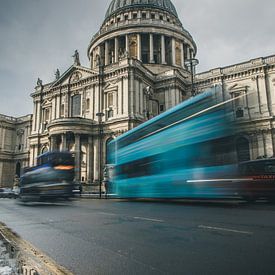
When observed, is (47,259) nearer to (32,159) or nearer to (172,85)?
(172,85)

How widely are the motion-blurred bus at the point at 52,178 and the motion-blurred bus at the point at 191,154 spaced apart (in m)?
5.09

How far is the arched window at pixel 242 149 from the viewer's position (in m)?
12.7

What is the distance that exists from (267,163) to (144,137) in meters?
6.96

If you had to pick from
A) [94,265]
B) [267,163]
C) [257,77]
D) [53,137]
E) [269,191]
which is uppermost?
[257,77]

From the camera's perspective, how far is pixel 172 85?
45281 millimetres

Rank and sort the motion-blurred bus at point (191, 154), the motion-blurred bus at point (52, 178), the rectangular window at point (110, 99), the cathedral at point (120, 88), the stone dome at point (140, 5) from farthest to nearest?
the stone dome at point (140, 5) < the rectangular window at point (110, 99) < the cathedral at point (120, 88) < the motion-blurred bus at point (52, 178) < the motion-blurred bus at point (191, 154)

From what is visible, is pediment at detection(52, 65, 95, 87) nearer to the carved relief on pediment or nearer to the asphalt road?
the carved relief on pediment

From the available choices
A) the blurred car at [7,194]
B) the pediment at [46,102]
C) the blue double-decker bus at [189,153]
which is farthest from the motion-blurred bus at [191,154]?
the pediment at [46,102]

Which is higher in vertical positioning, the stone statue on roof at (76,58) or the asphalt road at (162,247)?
the stone statue on roof at (76,58)

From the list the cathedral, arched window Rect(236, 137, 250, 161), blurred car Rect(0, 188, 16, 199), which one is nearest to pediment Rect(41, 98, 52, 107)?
the cathedral

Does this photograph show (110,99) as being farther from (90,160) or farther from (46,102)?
(46,102)

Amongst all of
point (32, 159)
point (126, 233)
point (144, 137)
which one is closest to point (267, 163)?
point (144, 137)

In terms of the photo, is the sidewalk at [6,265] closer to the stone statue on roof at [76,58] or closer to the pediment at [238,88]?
the pediment at [238,88]

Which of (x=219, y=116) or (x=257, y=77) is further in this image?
(x=257, y=77)
